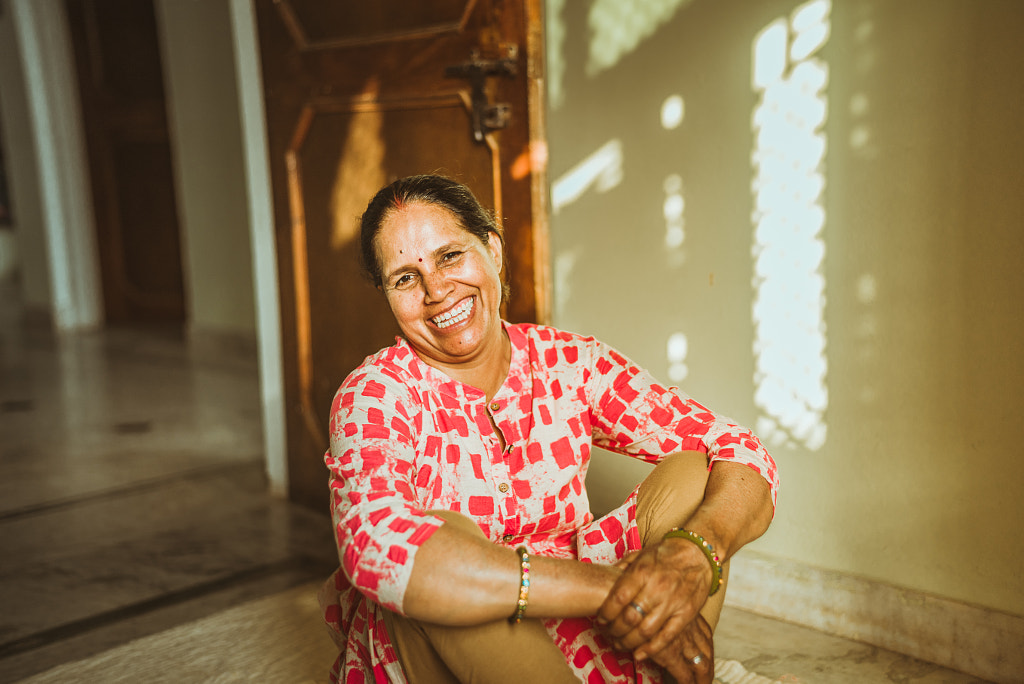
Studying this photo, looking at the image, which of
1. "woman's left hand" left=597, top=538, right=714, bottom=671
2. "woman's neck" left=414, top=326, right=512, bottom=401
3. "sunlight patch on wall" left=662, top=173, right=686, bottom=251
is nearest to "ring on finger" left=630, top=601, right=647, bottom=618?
"woman's left hand" left=597, top=538, right=714, bottom=671

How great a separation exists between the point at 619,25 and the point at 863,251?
82cm

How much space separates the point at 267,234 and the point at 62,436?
184 cm

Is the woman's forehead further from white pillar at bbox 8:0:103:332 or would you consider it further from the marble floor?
white pillar at bbox 8:0:103:332

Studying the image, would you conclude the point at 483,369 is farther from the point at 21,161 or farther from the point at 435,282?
the point at 21,161

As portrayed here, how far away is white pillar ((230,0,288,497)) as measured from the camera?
9.64 feet

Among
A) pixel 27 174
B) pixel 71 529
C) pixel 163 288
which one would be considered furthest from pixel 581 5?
pixel 27 174

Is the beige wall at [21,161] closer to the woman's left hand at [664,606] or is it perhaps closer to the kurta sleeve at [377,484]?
the kurta sleeve at [377,484]

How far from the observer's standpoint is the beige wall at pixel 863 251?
1.72 meters

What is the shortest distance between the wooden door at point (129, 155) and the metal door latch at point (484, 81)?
208 inches

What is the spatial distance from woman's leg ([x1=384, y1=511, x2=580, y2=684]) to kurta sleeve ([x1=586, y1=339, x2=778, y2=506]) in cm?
44

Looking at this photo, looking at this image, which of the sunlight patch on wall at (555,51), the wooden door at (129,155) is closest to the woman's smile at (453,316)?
the sunlight patch on wall at (555,51)

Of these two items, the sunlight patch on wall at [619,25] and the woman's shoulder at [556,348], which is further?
the sunlight patch on wall at [619,25]

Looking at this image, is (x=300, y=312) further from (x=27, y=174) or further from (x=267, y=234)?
(x=27, y=174)

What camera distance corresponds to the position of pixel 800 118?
1.91 metres
